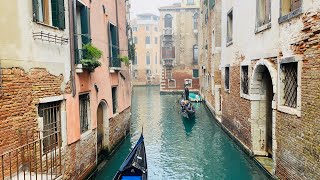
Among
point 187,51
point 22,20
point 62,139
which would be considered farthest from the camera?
point 187,51

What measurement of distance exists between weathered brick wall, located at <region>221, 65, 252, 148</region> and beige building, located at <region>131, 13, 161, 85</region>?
3148 centimetres

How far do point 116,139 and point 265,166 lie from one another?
4.75 m

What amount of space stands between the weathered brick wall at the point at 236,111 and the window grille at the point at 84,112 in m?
4.54

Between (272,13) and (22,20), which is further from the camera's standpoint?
(272,13)

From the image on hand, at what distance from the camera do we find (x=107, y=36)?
9.27m

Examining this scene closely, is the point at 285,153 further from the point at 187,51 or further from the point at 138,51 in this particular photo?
the point at 138,51

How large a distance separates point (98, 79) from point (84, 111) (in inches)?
44.6

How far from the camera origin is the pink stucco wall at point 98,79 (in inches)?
247

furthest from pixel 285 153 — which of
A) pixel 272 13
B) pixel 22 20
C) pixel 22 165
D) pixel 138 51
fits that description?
pixel 138 51

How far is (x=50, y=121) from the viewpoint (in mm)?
5551

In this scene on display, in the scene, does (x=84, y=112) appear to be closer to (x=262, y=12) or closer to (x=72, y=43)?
(x=72, y=43)

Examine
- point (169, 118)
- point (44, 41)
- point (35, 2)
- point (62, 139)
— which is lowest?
point (169, 118)

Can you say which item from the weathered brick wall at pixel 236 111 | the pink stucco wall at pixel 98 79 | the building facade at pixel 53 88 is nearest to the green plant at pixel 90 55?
the building facade at pixel 53 88

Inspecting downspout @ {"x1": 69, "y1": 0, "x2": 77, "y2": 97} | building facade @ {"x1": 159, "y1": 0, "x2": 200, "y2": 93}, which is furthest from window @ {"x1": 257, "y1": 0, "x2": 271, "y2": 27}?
building facade @ {"x1": 159, "y1": 0, "x2": 200, "y2": 93}
